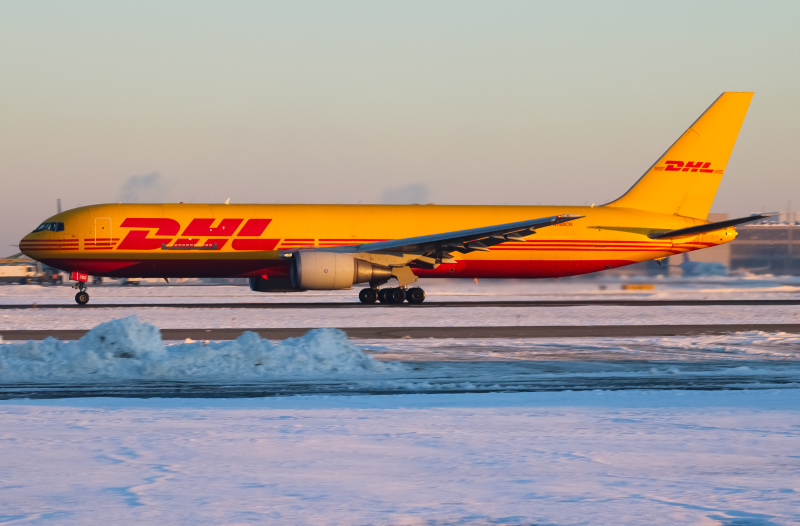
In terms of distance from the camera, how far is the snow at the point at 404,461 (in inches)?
272

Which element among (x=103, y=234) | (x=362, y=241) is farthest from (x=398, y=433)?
(x=103, y=234)

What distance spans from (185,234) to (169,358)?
1855cm

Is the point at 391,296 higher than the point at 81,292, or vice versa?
the point at 81,292

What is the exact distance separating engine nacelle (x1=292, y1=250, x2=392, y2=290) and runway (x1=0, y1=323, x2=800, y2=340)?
27.2 feet

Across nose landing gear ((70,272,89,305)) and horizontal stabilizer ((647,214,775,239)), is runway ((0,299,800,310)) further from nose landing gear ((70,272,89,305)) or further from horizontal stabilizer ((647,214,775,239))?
horizontal stabilizer ((647,214,775,239))

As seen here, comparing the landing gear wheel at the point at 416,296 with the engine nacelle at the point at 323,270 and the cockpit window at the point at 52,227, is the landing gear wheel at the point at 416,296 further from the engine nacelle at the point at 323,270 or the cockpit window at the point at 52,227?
the cockpit window at the point at 52,227

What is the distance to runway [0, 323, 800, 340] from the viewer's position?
21.6 meters

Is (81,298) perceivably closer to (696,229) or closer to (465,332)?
(465,332)

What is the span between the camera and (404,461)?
28.3 ft

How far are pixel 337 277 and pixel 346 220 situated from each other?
4.06 m

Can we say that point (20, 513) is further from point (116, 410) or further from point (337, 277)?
point (337, 277)

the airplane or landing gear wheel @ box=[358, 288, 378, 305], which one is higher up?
the airplane

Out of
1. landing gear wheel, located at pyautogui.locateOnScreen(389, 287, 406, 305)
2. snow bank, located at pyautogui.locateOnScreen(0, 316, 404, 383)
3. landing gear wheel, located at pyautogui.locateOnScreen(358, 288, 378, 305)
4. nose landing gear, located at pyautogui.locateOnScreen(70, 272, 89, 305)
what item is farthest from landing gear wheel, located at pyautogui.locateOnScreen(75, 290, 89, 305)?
snow bank, located at pyautogui.locateOnScreen(0, 316, 404, 383)

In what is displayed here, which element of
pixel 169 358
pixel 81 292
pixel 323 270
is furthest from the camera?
pixel 81 292
